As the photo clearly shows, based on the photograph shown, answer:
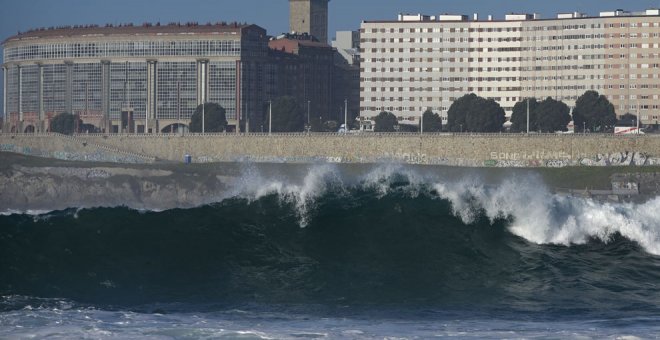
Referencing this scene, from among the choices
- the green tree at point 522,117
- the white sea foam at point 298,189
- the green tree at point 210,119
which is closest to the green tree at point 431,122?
the green tree at point 522,117

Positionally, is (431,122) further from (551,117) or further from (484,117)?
(551,117)

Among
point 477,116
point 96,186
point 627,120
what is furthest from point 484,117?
point 96,186

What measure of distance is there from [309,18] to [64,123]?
57574 millimetres

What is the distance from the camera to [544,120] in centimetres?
11475

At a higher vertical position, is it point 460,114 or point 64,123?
point 460,114

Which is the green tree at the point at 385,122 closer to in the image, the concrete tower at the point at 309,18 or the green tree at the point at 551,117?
the green tree at the point at 551,117

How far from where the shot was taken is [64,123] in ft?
406

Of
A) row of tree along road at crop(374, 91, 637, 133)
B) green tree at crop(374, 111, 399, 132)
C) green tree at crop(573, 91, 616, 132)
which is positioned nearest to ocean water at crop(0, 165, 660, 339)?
row of tree along road at crop(374, 91, 637, 133)

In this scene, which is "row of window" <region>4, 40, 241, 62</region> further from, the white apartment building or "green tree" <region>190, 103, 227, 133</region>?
the white apartment building

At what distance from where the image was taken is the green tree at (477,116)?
381 ft

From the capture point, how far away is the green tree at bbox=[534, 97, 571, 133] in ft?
375

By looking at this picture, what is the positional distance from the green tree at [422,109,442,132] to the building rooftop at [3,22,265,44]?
1828 centimetres

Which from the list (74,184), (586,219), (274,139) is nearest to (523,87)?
(274,139)

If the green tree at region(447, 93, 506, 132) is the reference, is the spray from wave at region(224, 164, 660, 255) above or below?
below
